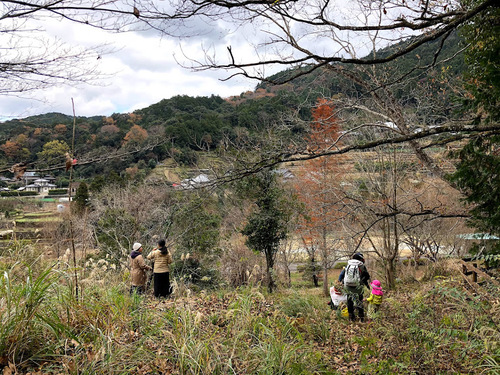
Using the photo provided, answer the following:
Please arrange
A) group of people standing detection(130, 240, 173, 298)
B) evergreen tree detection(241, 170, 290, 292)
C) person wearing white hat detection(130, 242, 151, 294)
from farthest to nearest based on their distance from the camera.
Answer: evergreen tree detection(241, 170, 290, 292), group of people standing detection(130, 240, 173, 298), person wearing white hat detection(130, 242, 151, 294)

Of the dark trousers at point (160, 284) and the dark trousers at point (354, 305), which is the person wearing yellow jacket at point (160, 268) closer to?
the dark trousers at point (160, 284)

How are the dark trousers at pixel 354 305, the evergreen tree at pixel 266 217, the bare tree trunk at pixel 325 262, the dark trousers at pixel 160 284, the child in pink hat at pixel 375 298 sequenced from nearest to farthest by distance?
1. the dark trousers at pixel 354 305
2. the child in pink hat at pixel 375 298
3. the dark trousers at pixel 160 284
4. the evergreen tree at pixel 266 217
5. the bare tree trunk at pixel 325 262

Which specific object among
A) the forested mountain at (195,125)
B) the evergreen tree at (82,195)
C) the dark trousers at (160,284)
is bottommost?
the dark trousers at (160,284)

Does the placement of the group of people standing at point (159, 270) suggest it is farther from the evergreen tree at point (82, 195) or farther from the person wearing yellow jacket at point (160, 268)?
the evergreen tree at point (82, 195)

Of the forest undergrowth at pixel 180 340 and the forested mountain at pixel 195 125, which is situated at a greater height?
the forested mountain at pixel 195 125

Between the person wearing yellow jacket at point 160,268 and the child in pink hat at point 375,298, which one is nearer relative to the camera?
the child in pink hat at point 375,298

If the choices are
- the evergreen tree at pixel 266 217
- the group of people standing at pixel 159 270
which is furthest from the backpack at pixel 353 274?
the evergreen tree at pixel 266 217

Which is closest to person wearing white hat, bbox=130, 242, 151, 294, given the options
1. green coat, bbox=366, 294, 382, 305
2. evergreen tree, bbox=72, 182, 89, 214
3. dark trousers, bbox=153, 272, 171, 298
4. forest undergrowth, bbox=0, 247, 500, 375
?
dark trousers, bbox=153, 272, 171, 298

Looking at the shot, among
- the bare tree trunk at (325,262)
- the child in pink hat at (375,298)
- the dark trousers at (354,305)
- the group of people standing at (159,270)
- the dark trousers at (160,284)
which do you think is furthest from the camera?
the bare tree trunk at (325,262)

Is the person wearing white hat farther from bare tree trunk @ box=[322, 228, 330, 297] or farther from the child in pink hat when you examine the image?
bare tree trunk @ box=[322, 228, 330, 297]

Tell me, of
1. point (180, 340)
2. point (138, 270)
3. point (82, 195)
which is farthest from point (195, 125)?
point (180, 340)

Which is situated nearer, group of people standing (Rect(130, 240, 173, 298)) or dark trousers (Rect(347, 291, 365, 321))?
dark trousers (Rect(347, 291, 365, 321))

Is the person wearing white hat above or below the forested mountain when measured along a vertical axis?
below

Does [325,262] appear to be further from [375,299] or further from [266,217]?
[375,299]
